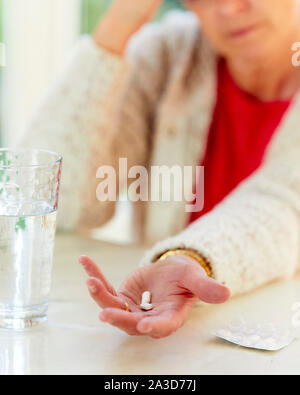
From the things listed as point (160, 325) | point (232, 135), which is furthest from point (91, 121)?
point (160, 325)

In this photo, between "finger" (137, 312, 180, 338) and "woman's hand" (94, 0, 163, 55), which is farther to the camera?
"woman's hand" (94, 0, 163, 55)

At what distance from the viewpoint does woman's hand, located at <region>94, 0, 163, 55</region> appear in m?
1.34

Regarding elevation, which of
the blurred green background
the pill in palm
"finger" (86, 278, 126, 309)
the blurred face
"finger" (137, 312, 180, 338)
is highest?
the blurred green background

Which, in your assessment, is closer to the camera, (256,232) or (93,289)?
(93,289)

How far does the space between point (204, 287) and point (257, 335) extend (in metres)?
0.10

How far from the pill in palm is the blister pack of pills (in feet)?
0.26

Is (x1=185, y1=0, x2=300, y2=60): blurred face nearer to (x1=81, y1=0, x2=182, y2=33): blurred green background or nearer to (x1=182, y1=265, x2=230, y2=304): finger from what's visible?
(x1=182, y1=265, x2=230, y2=304): finger

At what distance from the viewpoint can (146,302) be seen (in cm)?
77

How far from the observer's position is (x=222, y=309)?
856 millimetres

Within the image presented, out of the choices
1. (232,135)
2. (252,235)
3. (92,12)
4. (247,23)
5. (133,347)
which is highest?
(92,12)

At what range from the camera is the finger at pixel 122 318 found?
0.67m

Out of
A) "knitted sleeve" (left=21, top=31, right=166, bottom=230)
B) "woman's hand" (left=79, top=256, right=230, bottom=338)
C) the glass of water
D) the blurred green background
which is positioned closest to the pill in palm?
"woman's hand" (left=79, top=256, right=230, bottom=338)

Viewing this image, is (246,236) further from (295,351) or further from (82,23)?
(82,23)

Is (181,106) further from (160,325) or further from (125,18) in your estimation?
(160,325)
